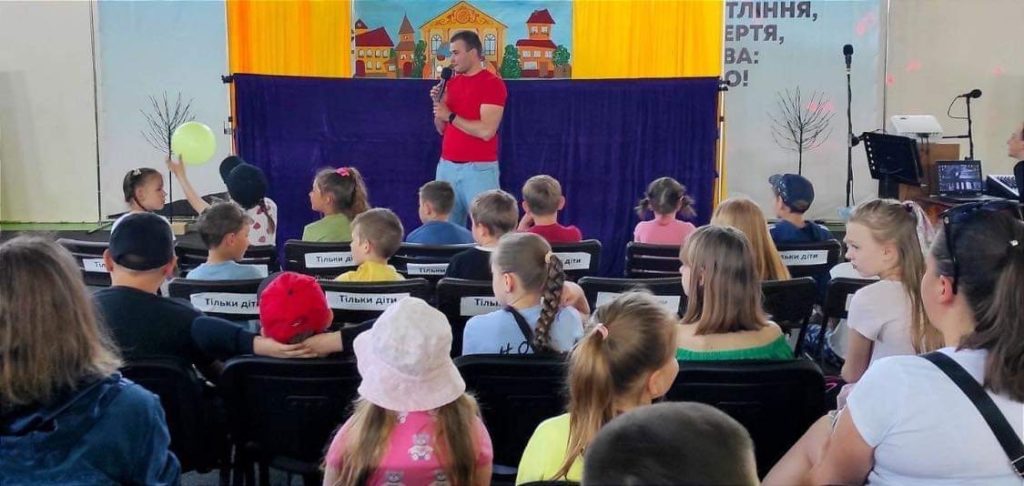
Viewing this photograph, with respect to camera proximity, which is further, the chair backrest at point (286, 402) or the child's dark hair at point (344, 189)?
the child's dark hair at point (344, 189)

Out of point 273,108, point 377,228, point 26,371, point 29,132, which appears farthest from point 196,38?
point 26,371

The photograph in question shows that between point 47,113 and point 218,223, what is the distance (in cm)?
672

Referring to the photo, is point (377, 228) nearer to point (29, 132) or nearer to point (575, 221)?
point (575, 221)

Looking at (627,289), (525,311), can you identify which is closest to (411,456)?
(525,311)

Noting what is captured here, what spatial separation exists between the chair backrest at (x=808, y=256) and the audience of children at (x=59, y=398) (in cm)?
323

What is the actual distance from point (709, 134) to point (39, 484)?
5.89 metres

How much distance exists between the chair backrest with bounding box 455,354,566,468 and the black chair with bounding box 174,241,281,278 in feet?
6.21

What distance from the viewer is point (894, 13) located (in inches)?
381

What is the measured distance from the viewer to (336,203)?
16.7 feet

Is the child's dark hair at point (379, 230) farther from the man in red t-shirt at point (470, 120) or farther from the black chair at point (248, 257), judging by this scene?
the man in red t-shirt at point (470, 120)

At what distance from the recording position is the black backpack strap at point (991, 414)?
172 centimetres

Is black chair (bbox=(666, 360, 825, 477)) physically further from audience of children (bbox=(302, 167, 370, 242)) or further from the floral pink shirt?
audience of children (bbox=(302, 167, 370, 242))

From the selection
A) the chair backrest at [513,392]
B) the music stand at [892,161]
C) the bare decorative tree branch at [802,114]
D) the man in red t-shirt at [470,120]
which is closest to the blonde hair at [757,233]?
the chair backrest at [513,392]

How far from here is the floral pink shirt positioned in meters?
2.06
